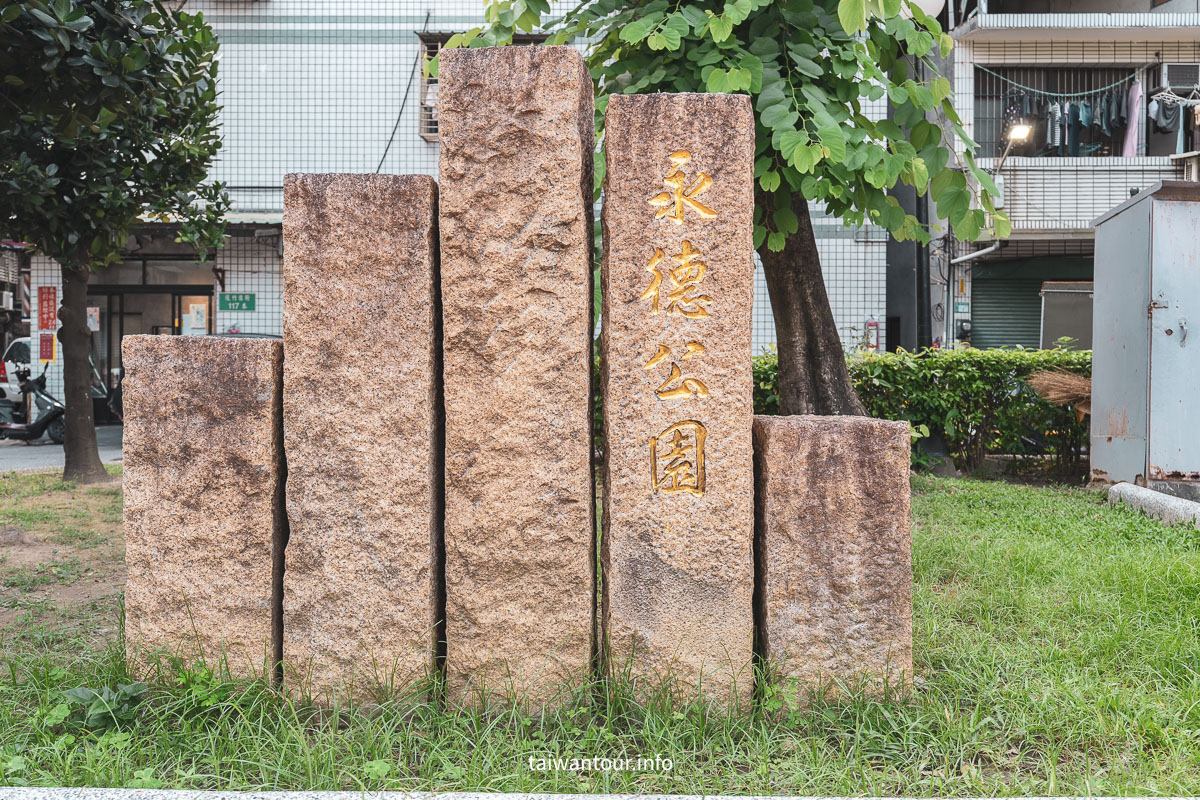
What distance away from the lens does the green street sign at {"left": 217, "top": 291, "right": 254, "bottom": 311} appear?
12.7m

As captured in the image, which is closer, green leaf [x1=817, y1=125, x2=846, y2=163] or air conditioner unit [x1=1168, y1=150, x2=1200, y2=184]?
green leaf [x1=817, y1=125, x2=846, y2=163]

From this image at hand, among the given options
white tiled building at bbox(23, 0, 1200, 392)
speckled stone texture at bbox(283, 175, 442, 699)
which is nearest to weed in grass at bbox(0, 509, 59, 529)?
speckled stone texture at bbox(283, 175, 442, 699)

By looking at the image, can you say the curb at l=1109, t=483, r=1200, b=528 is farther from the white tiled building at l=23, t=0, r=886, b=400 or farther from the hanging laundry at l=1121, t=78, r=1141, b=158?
the hanging laundry at l=1121, t=78, r=1141, b=158

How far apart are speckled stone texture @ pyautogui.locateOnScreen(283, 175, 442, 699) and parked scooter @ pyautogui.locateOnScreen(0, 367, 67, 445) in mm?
11373

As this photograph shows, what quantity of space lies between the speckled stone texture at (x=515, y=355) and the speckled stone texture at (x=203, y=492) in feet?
2.43

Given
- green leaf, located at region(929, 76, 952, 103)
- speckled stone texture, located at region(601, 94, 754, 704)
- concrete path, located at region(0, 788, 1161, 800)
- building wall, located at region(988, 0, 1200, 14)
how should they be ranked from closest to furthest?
concrete path, located at region(0, 788, 1161, 800) → speckled stone texture, located at region(601, 94, 754, 704) → green leaf, located at region(929, 76, 952, 103) → building wall, located at region(988, 0, 1200, 14)

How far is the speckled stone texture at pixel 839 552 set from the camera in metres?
2.71

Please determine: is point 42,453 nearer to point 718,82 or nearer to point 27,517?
point 27,517

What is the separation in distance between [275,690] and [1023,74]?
44.1 ft

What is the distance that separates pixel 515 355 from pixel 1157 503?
5149mm

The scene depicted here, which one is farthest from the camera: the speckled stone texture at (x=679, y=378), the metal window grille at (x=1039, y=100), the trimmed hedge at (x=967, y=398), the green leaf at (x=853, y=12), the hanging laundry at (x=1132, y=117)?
the metal window grille at (x=1039, y=100)

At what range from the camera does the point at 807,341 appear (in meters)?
5.68

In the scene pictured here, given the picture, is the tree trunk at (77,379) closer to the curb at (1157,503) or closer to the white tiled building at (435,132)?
the white tiled building at (435,132)

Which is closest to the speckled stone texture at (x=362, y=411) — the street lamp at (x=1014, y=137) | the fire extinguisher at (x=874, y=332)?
the fire extinguisher at (x=874, y=332)
